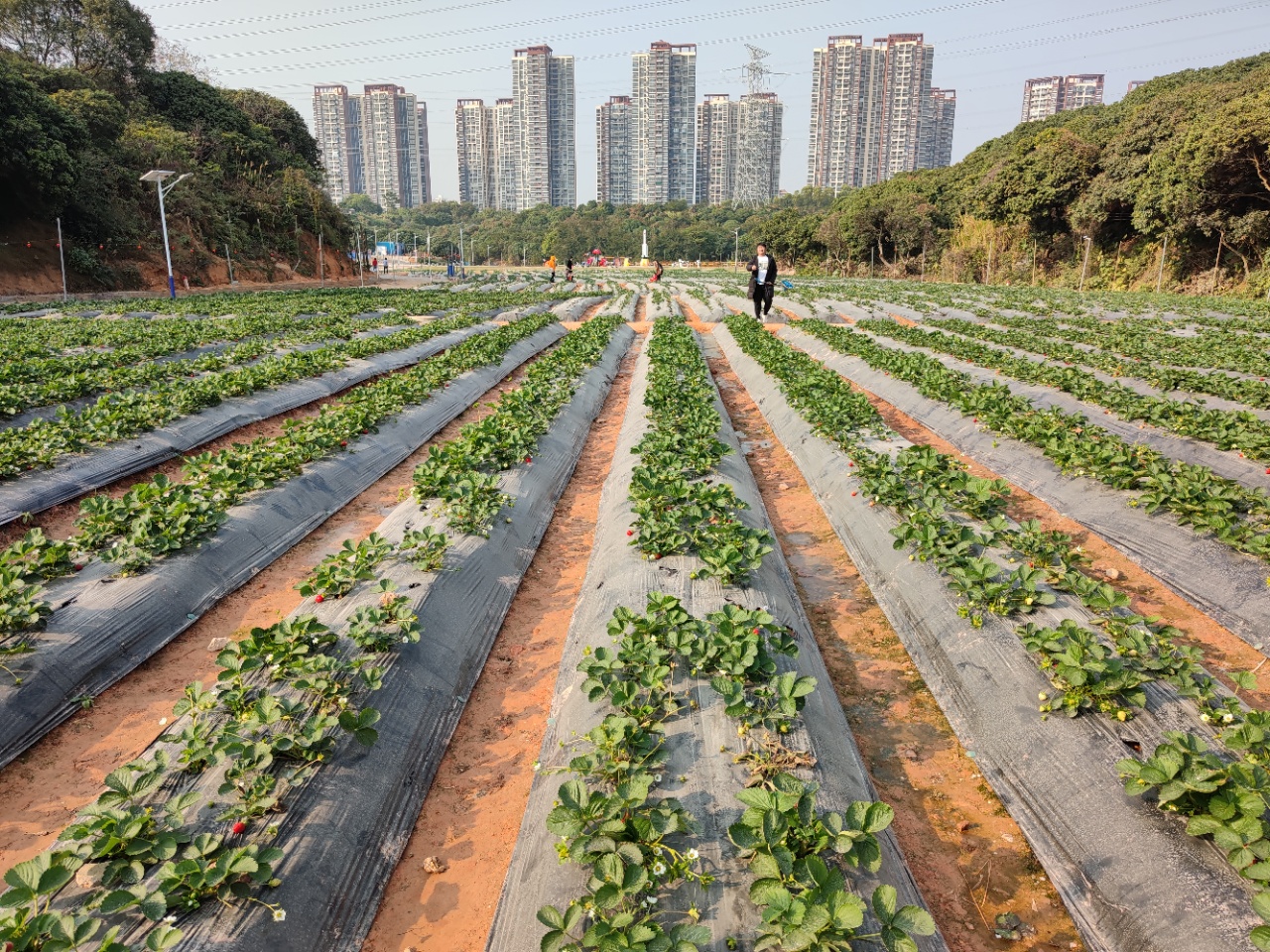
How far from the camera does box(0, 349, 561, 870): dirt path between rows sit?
358cm

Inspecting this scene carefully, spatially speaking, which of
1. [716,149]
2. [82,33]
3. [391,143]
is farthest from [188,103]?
[391,143]

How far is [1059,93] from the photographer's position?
442ft

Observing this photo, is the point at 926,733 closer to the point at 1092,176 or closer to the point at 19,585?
the point at 19,585

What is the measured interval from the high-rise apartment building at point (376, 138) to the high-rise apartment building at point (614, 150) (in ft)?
132

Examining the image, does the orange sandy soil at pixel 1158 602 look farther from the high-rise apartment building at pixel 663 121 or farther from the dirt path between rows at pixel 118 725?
the high-rise apartment building at pixel 663 121

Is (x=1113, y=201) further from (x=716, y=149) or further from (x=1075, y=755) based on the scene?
(x=716, y=149)

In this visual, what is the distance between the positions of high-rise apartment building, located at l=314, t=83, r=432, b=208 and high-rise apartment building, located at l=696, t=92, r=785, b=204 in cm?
5867

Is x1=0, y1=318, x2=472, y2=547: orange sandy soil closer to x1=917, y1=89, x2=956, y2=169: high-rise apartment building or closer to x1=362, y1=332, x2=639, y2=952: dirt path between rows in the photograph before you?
x1=362, y1=332, x2=639, y2=952: dirt path between rows

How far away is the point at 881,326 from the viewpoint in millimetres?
19172

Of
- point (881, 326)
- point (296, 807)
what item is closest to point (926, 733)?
point (296, 807)

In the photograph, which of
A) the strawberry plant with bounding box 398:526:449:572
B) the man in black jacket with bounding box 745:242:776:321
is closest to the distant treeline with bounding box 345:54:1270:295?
the man in black jacket with bounding box 745:242:776:321

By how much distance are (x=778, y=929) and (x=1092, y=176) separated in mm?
44336

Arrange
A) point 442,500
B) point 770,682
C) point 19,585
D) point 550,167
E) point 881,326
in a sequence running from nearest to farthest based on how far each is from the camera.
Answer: point 770,682
point 19,585
point 442,500
point 881,326
point 550,167

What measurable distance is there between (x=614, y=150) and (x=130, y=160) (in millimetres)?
109529
